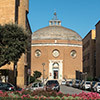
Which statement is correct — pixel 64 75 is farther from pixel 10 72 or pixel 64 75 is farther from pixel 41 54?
pixel 10 72

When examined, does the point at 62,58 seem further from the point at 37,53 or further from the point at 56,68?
the point at 37,53

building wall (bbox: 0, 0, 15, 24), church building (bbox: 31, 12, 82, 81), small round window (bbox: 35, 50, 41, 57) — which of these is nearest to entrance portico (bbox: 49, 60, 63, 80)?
church building (bbox: 31, 12, 82, 81)

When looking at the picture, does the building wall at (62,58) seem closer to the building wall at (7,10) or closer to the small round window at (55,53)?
the small round window at (55,53)

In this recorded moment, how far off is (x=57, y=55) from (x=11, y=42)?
61404mm

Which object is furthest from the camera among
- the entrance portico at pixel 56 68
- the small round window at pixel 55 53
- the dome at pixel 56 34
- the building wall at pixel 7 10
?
the dome at pixel 56 34

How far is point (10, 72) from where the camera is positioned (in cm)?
3366

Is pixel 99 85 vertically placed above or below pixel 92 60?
below

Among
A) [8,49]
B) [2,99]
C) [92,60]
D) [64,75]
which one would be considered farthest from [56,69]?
[2,99]

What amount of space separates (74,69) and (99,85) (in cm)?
5367

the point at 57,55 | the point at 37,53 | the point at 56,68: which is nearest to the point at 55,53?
the point at 57,55

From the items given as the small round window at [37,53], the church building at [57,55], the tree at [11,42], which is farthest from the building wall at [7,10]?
the small round window at [37,53]

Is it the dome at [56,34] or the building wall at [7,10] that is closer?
the building wall at [7,10]

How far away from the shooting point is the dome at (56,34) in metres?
86.1

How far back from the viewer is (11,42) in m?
23.5
